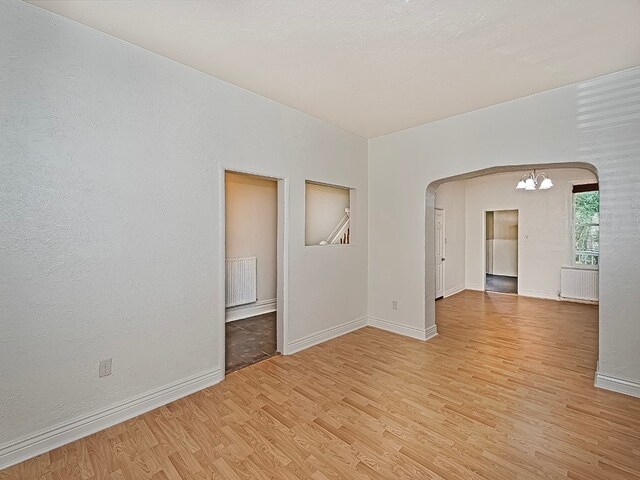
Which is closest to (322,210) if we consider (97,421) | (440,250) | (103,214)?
(440,250)

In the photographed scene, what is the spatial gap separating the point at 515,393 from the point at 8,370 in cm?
388

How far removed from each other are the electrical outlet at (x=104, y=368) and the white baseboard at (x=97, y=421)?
0.86 feet

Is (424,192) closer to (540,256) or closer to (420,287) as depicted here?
(420,287)

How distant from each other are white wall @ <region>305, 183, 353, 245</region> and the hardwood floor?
219cm

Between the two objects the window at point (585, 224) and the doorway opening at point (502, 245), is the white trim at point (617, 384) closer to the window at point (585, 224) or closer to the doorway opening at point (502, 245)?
the window at point (585, 224)

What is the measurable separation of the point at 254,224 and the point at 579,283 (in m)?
6.66

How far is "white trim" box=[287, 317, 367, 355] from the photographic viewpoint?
144 inches

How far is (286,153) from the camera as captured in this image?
3523 mm

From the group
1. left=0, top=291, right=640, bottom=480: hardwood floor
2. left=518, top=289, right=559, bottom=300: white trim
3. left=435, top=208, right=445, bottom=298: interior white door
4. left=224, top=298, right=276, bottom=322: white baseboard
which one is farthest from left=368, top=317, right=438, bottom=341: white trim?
left=518, top=289, right=559, bottom=300: white trim

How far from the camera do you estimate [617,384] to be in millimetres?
2746

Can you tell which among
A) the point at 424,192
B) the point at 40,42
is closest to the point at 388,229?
the point at 424,192

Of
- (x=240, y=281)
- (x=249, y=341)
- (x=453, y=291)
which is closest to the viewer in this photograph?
(x=249, y=341)

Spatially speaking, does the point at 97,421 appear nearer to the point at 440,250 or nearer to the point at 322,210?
the point at 322,210

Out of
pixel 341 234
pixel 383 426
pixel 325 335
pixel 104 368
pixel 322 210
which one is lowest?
pixel 383 426
